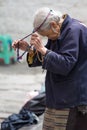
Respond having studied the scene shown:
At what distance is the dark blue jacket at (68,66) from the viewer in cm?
338

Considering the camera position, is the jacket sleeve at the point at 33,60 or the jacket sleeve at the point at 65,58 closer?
the jacket sleeve at the point at 65,58

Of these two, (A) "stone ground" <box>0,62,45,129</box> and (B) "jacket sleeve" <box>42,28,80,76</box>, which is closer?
(B) "jacket sleeve" <box>42,28,80,76</box>

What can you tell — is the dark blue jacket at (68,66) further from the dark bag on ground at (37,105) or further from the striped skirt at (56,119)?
the dark bag on ground at (37,105)

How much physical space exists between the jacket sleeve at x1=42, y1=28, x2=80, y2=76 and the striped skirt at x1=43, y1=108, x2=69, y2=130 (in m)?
0.35

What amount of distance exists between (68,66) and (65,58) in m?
0.06

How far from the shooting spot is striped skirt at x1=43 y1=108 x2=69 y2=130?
3.60 metres

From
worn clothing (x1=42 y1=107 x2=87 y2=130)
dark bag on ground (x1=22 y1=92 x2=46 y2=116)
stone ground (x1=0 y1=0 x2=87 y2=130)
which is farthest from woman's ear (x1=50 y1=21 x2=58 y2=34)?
stone ground (x1=0 y1=0 x2=87 y2=130)

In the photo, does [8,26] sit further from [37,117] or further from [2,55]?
[37,117]

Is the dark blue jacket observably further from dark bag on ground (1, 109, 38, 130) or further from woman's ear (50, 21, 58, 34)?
dark bag on ground (1, 109, 38, 130)

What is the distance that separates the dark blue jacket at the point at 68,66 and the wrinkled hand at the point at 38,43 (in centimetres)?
5

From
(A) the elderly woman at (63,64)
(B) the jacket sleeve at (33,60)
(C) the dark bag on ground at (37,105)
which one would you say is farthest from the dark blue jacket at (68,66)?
(C) the dark bag on ground at (37,105)

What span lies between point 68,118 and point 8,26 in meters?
6.61

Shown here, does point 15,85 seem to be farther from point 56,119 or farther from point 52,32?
point 52,32

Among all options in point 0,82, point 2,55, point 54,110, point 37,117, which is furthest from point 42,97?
point 2,55
